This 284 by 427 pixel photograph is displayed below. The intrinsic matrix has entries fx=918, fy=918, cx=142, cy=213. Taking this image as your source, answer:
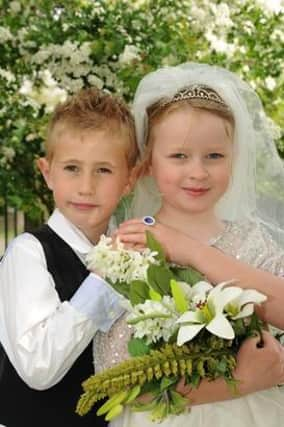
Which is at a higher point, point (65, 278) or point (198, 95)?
point (198, 95)

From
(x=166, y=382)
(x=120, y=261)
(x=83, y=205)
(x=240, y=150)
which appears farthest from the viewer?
(x=240, y=150)

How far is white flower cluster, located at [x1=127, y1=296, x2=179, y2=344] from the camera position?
222 cm

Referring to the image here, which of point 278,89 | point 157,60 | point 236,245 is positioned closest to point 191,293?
point 236,245

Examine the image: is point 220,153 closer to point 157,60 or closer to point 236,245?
point 236,245

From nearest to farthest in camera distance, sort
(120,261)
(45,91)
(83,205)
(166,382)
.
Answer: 1. (166,382)
2. (120,261)
3. (83,205)
4. (45,91)

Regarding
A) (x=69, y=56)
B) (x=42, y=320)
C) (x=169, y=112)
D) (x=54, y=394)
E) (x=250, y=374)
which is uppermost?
(x=69, y=56)

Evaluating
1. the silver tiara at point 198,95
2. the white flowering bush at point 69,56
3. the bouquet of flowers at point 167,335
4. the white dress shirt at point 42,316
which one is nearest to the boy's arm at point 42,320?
the white dress shirt at point 42,316

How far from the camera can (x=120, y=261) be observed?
236 centimetres

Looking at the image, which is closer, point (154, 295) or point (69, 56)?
point (154, 295)

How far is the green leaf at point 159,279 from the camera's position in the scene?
2277mm

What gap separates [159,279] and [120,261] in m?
0.13

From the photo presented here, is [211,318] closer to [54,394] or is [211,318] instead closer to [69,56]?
[54,394]

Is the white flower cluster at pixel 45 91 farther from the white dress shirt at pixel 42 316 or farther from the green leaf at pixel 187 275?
the green leaf at pixel 187 275

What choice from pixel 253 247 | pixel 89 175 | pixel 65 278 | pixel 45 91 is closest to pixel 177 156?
pixel 89 175
